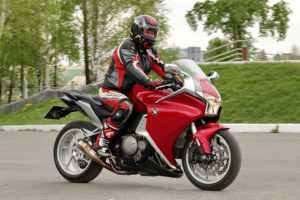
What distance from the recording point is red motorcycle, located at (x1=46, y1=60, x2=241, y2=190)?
8.76m

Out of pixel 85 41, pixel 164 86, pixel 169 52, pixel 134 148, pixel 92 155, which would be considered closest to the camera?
pixel 164 86

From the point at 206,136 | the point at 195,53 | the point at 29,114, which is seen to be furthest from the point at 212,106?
the point at 195,53

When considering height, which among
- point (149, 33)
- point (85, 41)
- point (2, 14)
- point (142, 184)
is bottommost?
point (142, 184)

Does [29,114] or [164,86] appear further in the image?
[29,114]

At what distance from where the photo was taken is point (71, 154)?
10.2 m

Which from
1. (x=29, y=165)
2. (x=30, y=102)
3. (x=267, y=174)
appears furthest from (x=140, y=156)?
(x=30, y=102)

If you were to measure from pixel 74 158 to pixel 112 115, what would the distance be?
0.89 metres

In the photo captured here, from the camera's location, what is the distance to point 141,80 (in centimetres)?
914

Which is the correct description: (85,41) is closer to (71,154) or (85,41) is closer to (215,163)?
(71,154)

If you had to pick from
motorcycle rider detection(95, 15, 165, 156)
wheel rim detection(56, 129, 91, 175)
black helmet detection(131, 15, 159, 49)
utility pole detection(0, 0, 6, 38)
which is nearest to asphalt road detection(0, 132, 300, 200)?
Result: wheel rim detection(56, 129, 91, 175)

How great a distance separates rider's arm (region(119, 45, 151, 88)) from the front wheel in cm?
80

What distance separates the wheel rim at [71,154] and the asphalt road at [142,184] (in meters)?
0.22

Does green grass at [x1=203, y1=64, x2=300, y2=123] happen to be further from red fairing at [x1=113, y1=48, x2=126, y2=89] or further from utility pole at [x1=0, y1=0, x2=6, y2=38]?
utility pole at [x1=0, y1=0, x2=6, y2=38]

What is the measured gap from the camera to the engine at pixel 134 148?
927 centimetres
